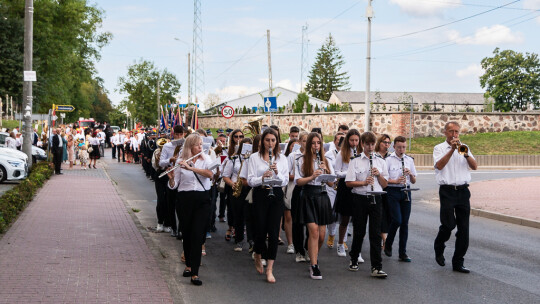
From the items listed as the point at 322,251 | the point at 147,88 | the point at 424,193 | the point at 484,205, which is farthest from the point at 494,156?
the point at 147,88

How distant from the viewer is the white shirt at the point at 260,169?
7.44 m

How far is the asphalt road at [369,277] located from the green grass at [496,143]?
85.4ft

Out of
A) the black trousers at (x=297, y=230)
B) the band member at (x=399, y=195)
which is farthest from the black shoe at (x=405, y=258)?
the black trousers at (x=297, y=230)

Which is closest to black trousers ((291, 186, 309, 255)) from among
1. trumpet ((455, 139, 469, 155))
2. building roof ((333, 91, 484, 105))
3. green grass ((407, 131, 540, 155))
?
trumpet ((455, 139, 469, 155))

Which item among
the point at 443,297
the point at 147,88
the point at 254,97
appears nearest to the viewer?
the point at 443,297

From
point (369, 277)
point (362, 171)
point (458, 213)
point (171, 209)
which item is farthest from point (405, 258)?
point (171, 209)

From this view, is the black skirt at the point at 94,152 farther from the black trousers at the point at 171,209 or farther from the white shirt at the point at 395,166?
the white shirt at the point at 395,166

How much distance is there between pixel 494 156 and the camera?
33.0 meters

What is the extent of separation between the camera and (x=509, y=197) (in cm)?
1711

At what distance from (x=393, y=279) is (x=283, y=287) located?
1410mm

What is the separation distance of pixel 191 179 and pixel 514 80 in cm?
8433

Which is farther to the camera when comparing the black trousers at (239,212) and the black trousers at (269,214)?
the black trousers at (239,212)

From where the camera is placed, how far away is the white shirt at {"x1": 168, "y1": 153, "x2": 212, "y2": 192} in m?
7.26

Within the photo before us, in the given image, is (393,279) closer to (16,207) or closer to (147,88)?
(16,207)
